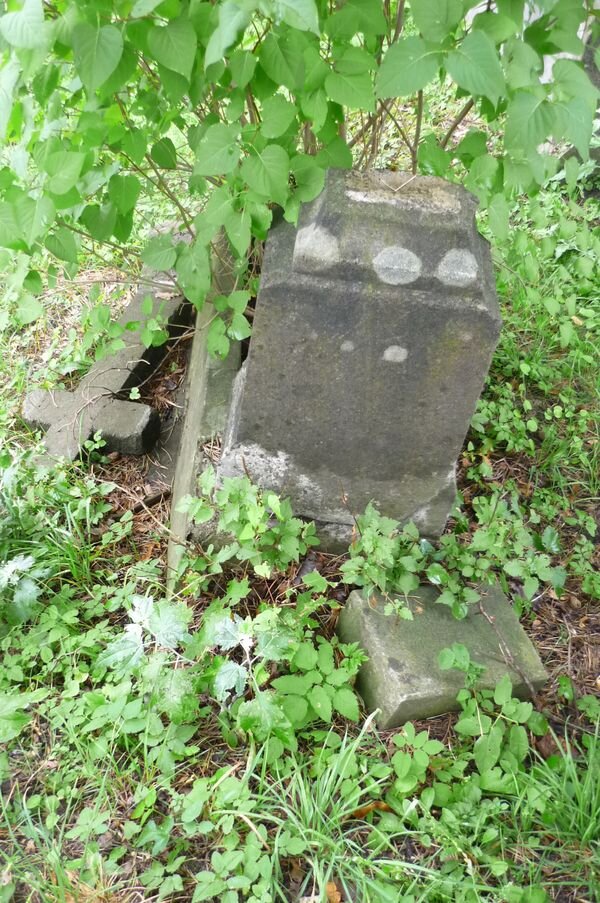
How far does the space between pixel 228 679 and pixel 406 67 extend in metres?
1.44

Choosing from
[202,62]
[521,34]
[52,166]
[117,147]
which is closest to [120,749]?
[52,166]

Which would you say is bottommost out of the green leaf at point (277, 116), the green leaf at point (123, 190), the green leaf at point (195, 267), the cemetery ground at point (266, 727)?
the cemetery ground at point (266, 727)

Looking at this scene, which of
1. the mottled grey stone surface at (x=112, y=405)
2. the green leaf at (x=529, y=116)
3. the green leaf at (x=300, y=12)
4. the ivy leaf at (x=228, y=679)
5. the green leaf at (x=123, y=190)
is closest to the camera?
the green leaf at (x=300, y=12)

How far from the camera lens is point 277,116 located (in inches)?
57.8

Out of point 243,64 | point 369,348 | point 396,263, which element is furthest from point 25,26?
point 369,348

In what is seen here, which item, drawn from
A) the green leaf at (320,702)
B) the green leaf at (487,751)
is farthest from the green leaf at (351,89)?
Answer: the green leaf at (487,751)

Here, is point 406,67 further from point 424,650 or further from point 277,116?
point 424,650

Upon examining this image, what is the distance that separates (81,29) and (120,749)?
170 centimetres

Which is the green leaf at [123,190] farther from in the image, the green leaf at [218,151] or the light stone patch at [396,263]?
the light stone patch at [396,263]

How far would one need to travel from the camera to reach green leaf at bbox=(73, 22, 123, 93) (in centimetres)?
120

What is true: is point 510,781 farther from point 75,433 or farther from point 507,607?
point 75,433

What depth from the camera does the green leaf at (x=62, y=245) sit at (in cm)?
170

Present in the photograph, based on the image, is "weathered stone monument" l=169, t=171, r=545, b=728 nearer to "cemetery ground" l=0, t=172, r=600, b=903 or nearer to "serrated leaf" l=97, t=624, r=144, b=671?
"cemetery ground" l=0, t=172, r=600, b=903

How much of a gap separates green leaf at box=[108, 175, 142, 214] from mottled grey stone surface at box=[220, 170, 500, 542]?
0.40 metres
